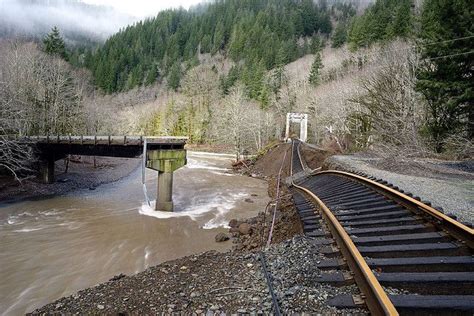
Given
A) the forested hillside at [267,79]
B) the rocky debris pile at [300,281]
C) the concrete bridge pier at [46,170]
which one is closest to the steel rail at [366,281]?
the rocky debris pile at [300,281]

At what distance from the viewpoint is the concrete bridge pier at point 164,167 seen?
54.7 feet

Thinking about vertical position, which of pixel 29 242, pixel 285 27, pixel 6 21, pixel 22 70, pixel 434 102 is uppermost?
pixel 6 21

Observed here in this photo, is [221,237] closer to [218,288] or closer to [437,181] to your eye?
[218,288]

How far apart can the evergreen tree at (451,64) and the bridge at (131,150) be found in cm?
1382

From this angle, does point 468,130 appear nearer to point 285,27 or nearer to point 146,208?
point 146,208

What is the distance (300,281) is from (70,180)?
25.5m

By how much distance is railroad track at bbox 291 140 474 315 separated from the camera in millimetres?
3238

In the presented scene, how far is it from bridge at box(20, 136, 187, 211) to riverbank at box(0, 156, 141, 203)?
5.20ft

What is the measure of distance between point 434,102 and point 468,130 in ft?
7.85

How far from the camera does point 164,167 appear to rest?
17219 millimetres

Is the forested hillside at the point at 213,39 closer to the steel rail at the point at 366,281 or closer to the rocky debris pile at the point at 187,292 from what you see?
the rocky debris pile at the point at 187,292

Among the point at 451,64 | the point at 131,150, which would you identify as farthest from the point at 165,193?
the point at 451,64

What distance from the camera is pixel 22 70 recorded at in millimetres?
29375

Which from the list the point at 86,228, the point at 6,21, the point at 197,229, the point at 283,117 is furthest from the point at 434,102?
the point at 6,21
